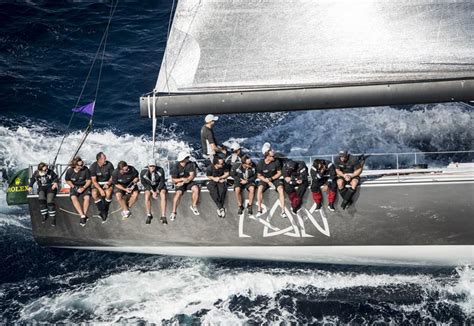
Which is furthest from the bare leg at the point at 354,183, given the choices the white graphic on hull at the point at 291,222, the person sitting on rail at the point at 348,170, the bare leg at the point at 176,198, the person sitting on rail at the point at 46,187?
the person sitting on rail at the point at 46,187

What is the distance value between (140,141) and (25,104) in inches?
184

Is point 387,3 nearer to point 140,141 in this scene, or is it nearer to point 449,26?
point 449,26

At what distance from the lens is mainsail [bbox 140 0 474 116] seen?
13.6m

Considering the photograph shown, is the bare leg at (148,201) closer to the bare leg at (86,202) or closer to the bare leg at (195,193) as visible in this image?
the bare leg at (195,193)

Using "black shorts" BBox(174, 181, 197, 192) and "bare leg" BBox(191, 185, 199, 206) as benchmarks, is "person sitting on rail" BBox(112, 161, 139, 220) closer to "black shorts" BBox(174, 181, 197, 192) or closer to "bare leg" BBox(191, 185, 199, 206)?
"black shorts" BBox(174, 181, 197, 192)

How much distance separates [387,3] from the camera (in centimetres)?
1400

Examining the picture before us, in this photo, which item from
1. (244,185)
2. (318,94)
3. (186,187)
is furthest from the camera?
(186,187)

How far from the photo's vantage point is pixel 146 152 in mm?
20594

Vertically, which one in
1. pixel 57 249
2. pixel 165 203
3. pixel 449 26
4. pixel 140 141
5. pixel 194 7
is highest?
pixel 194 7

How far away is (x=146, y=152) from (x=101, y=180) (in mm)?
4564

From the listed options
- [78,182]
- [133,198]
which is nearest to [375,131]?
[133,198]

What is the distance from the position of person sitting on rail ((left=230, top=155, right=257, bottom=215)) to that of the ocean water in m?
2.09

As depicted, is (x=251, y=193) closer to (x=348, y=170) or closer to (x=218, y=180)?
(x=218, y=180)

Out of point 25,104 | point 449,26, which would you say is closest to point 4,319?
point 25,104
